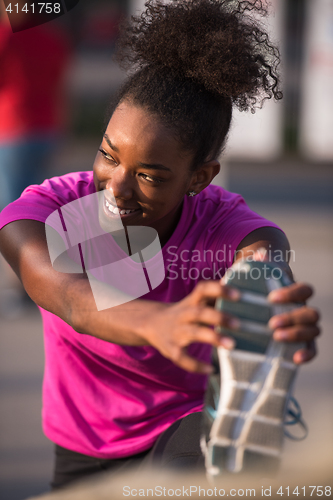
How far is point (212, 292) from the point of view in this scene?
1193 mm

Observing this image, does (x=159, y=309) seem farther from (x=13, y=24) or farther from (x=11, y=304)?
(x=11, y=304)

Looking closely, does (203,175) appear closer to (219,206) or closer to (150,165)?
(219,206)

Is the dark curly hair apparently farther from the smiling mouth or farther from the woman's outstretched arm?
the woman's outstretched arm

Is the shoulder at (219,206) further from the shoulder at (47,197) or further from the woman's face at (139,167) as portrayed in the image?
the shoulder at (47,197)

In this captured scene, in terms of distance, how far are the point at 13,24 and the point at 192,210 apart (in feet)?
8.88

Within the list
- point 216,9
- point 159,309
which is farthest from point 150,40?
point 159,309

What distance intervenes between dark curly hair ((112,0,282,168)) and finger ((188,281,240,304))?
712 mm

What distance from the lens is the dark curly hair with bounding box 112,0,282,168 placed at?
6.02 ft

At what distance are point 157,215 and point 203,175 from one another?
0.70ft

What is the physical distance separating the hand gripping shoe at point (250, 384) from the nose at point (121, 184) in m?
0.54

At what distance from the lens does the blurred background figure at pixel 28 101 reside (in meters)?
4.30

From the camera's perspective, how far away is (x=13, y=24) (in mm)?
4180

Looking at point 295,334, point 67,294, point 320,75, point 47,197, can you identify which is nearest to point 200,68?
point 47,197

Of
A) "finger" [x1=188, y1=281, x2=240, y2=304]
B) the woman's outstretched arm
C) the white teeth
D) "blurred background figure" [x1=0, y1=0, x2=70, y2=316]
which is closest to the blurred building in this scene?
"blurred background figure" [x1=0, y1=0, x2=70, y2=316]
